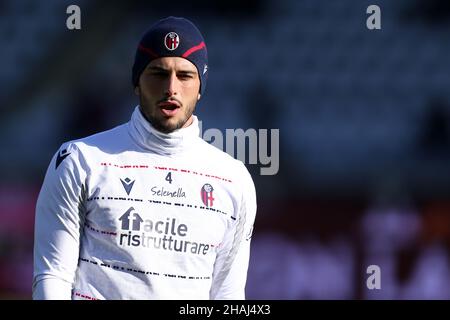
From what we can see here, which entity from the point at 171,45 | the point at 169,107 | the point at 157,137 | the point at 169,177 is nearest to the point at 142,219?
the point at 169,177

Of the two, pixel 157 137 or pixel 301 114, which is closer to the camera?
pixel 157 137

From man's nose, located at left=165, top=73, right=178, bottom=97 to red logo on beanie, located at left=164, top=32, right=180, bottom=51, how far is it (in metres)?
0.12

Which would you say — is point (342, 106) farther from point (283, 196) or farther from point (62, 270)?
point (62, 270)

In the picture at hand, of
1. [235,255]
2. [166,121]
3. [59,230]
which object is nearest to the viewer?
[59,230]

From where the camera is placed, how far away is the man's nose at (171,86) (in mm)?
3643

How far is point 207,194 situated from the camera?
3.81 m

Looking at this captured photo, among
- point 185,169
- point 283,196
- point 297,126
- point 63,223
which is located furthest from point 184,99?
point 297,126

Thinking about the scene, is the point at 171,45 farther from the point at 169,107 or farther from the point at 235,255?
the point at 235,255

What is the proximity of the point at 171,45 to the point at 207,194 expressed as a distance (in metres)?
0.60

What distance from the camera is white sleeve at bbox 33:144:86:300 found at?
134 inches

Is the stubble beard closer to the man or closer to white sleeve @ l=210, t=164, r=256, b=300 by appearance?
the man

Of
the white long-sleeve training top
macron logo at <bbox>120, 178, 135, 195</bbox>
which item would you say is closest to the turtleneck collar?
the white long-sleeve training top

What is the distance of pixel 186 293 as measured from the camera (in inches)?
143

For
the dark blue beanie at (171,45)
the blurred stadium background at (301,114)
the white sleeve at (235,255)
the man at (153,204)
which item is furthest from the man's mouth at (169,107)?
the blurred stadium background at (301,114)
